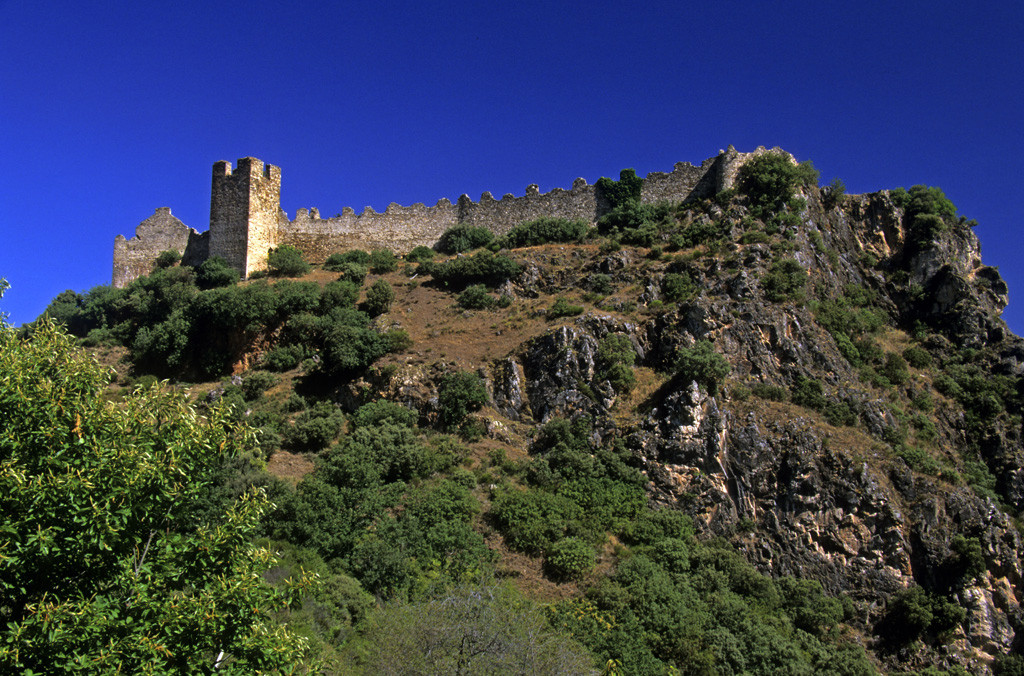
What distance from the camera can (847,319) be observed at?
2903cm

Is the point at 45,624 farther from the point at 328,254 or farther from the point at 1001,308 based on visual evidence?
the point at 1001,308

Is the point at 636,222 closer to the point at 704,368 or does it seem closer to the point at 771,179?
the point at 771,179

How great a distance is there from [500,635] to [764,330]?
52.5 feet

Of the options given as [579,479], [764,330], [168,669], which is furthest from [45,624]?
[764,330]

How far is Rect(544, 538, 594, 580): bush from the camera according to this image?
1909 centimetres

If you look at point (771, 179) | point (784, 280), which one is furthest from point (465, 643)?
point (771, 179)

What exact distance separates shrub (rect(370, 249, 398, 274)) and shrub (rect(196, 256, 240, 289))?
19.2 feet

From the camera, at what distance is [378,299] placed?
100 feet

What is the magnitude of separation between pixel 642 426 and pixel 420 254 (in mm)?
16581

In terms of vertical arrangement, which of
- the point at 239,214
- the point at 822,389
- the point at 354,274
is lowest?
the point at 822,389

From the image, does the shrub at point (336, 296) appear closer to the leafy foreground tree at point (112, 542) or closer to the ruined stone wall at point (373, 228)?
the ruined stone wall at point (373, 228)

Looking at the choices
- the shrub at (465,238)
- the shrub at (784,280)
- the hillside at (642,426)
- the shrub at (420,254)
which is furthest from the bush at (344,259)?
the shrub at (784,280)

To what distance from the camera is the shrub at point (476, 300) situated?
30.8m

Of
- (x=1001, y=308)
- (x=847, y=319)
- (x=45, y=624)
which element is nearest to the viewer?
(x=45, y=624)
